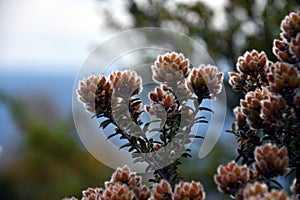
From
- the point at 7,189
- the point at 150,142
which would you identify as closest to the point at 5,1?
the point at 7,189

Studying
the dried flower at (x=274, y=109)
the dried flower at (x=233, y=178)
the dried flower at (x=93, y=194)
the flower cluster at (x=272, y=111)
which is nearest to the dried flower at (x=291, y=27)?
the flower cluster at (x=272, y=111)

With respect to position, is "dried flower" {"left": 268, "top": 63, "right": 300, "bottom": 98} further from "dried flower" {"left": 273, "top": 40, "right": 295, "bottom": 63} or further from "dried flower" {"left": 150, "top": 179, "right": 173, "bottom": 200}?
"dried flower" {"left": 150, "top": 179, "right": 173, "bottom": 200}

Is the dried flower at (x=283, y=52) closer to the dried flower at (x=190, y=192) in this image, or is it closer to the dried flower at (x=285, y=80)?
the dried flower at (x=285, y=80)

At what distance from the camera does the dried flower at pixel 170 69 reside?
83 cm

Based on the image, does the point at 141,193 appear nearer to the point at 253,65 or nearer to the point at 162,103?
the point at 162,103

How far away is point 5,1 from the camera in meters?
4.94

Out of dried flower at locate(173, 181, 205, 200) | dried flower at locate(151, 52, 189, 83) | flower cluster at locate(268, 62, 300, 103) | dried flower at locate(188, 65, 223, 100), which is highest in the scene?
dried flower at locate(151, 52, 189, 83)

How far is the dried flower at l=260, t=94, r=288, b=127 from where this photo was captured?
0.73m

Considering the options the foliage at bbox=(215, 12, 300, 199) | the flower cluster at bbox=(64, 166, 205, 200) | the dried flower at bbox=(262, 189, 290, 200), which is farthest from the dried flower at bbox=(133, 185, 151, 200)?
the dried flower at bbox=(262, 189, 290, 200)

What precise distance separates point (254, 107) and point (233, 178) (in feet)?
0.45

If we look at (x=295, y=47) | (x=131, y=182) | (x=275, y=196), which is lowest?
(x=275, y=196)

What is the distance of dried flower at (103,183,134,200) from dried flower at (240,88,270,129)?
0.20 m

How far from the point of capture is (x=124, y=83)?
2.74 ft

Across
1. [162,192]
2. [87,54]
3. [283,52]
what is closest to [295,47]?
[283,52]
